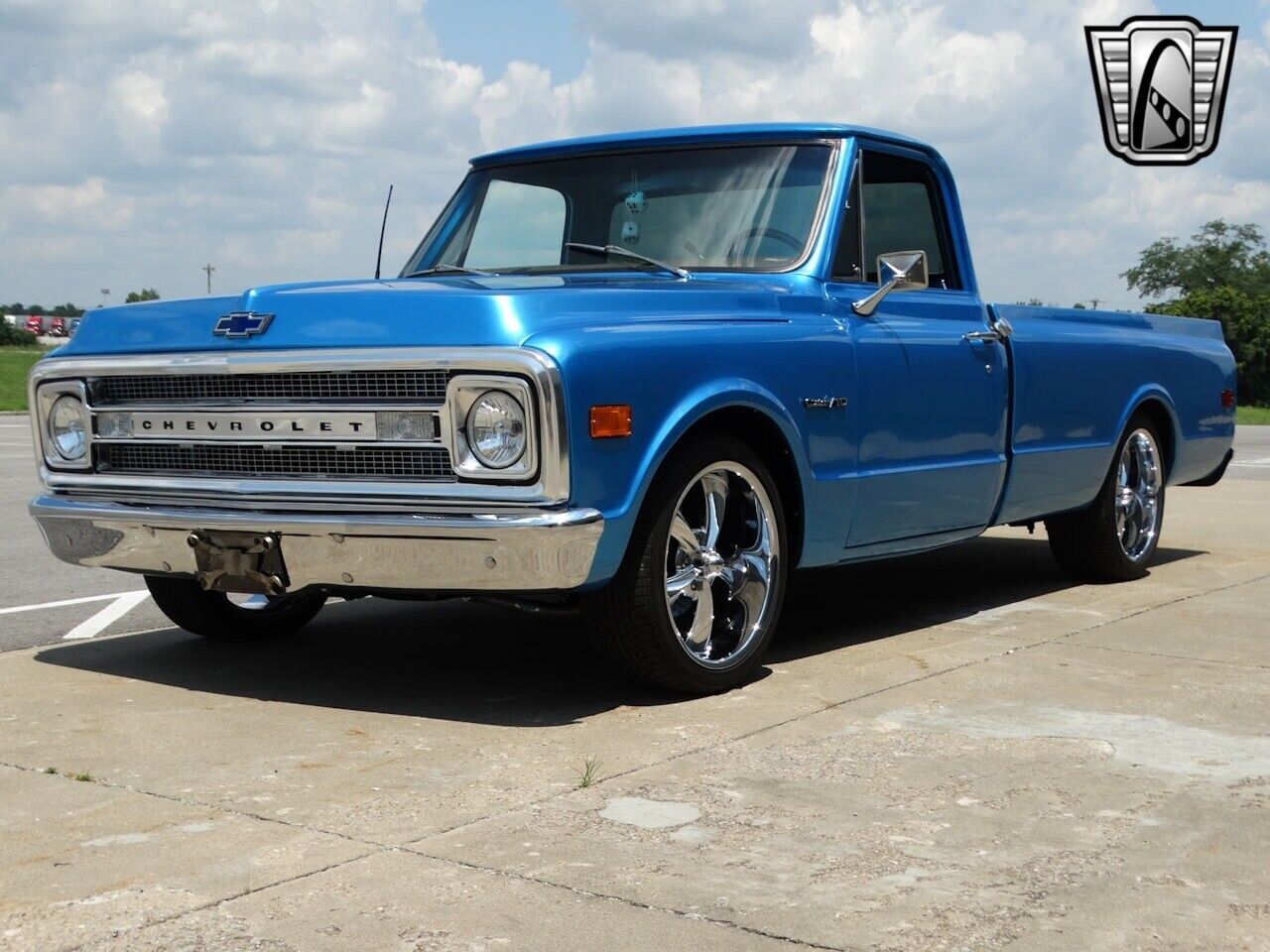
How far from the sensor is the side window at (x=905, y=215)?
21.5 ft

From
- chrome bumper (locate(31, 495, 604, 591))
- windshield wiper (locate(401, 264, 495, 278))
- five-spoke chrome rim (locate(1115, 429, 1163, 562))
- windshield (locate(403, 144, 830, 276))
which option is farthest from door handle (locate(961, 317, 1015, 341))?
chrome bumper (locate(31, 495, 604, 591))

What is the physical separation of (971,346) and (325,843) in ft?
12.5

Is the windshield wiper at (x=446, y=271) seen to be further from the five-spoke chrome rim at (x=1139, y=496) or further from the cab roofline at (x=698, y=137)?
the five-spoke chrome rim at (x=1139, y=496)

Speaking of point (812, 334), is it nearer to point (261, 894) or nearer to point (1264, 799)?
point (1264, 799)

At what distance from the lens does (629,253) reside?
20.1 ft

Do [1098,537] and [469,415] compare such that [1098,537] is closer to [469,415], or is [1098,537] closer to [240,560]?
[469,415]

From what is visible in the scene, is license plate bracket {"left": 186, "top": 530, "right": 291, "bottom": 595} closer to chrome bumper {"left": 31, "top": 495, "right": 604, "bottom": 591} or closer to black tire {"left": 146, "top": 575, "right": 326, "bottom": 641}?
chrome bumper {"left": 31, "top": 495, "right": 604, "bottom": 591}

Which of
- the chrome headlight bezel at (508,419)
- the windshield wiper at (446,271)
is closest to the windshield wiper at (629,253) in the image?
the windshield wiper at (446,271)

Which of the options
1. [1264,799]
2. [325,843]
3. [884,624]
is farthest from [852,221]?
[325,843]

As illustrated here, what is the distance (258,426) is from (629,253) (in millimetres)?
1610

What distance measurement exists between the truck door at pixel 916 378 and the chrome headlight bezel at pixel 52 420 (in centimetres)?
259

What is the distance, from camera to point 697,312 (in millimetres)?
5418

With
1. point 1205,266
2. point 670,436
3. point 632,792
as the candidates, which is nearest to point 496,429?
point 670,436

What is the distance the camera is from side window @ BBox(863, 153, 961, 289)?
6.55m
